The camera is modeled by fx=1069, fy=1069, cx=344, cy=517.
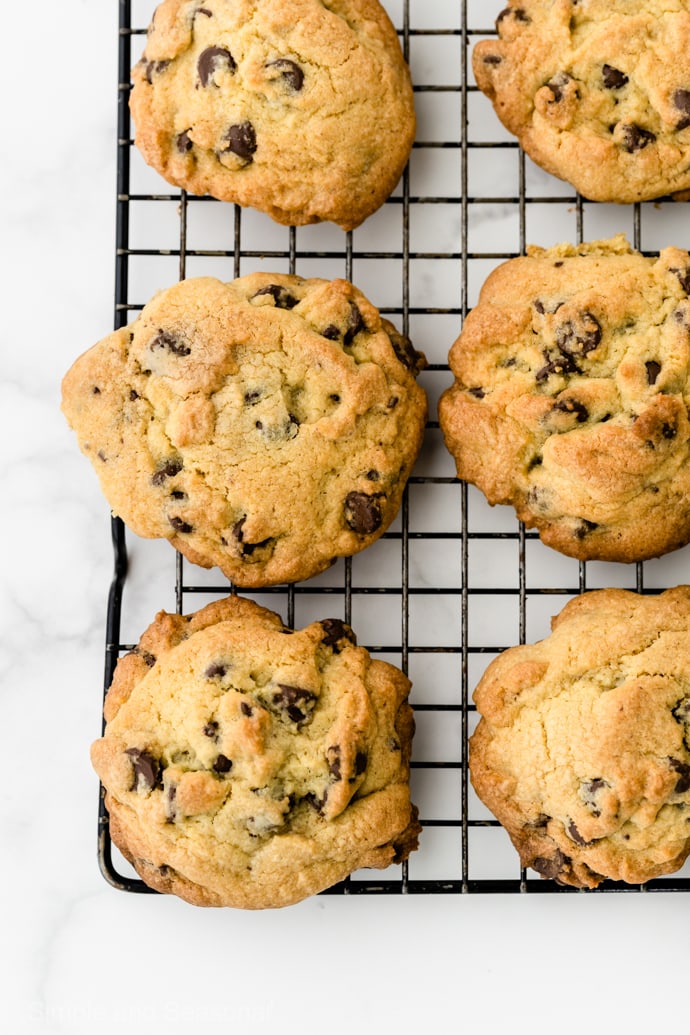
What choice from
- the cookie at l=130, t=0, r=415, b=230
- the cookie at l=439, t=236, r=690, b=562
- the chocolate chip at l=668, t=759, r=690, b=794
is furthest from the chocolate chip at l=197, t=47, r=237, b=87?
the chocolate chip at l=668, t=759, r=690, b=794

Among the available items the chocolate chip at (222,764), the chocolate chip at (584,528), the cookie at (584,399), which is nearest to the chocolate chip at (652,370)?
the cookie at (584,399)

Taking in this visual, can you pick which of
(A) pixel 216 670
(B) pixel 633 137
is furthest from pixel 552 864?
(B) pixel 633 137

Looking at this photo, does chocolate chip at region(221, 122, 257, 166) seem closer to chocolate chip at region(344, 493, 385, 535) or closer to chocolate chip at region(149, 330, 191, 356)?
chocolate chip at region(149, 330, 191, 356)

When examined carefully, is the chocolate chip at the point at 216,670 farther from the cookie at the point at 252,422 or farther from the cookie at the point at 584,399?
the cookie at the point at 584,399

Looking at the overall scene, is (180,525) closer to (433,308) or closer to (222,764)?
(222,764)

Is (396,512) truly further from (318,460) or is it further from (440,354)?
(440,354)

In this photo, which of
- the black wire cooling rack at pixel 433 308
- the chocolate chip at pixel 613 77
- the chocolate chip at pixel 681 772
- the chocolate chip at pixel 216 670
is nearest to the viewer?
the chocolate chip at pixel 681 772

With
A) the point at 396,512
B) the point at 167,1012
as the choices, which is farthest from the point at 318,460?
the point at 167,1012
